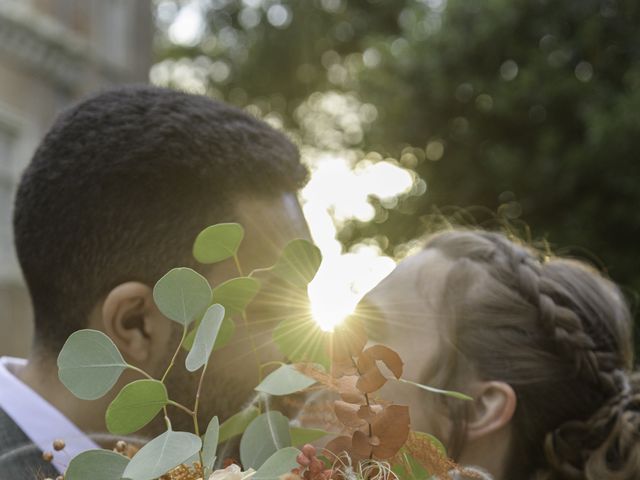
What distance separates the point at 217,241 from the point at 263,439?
0.30m

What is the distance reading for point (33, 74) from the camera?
39.4 ft

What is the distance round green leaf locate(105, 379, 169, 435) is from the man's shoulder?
0.22 meters

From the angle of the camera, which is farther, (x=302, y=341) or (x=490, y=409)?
(x=490, y=409)

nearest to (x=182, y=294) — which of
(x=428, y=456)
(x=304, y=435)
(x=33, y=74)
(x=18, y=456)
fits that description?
(x=304, y=435)

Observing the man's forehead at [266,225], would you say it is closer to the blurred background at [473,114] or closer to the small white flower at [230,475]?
the small white flower at [230,475]

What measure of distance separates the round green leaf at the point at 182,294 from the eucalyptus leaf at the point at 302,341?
0.24m

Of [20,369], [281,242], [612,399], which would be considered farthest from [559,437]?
[20,369]

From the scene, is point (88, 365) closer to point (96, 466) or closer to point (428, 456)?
point (96, 466)

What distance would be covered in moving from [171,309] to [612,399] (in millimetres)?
1606

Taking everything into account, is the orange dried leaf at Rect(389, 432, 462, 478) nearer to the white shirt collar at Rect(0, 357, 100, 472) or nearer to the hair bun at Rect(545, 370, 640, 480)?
the white shirt collar at Rect(0, 357, 100, 472)

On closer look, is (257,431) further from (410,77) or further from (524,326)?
(410,77)

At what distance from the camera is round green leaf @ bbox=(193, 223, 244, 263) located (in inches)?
55.1

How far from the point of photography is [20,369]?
2.26 meters

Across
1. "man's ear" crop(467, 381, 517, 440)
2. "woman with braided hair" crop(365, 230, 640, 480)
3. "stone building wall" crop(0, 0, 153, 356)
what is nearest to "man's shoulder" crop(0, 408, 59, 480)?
"woman with braided hair" crop(365, 230, 640, 480)
